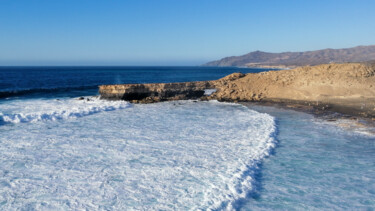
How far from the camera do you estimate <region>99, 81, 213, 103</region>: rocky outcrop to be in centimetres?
2064

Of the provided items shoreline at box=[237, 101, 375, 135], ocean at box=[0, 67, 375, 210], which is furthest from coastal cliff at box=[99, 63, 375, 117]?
ocean at box=[0, 67, 375, 210]

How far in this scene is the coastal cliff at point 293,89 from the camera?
17.1 meters

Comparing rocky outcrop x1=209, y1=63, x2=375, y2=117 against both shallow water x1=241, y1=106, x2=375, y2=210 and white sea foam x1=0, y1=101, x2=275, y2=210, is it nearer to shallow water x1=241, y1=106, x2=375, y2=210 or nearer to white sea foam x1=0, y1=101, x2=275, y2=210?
shallow water x1=241, y1=106, x2=375, y2=210

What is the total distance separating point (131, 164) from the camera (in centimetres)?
727

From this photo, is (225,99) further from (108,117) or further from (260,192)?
(260,192)

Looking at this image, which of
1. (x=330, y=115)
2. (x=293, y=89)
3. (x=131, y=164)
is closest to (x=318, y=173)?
(x=131, y=164)

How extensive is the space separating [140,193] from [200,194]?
1.22 m

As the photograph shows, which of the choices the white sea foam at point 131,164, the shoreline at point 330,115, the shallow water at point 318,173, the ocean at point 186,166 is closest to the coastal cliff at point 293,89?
the shoreline at point 330,115

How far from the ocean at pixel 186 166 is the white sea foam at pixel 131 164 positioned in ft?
0.08

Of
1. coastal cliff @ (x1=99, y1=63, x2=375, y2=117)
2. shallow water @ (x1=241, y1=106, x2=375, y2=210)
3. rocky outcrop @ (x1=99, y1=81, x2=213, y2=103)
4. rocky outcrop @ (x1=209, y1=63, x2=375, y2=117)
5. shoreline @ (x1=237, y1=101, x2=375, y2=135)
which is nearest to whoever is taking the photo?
shallow water @ (x1=241, y1=106, x2=375, y2=210)

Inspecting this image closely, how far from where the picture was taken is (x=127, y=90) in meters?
20.6

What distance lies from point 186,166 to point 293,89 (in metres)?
15.1

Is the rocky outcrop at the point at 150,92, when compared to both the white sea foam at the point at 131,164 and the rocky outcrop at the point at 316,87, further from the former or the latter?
the white sea foam at the point at 131,164

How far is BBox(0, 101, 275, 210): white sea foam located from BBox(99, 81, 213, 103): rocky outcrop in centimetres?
817
